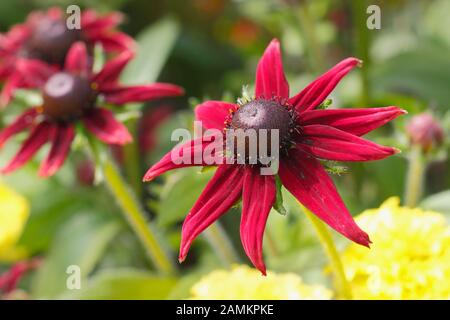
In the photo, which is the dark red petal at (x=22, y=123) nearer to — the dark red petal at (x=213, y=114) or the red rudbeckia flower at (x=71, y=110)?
the red rudbeckia flower at (x=71, y=110)

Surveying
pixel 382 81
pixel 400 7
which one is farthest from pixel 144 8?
pixel 382 81

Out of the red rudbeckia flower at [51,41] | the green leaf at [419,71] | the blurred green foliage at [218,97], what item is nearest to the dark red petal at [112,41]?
the red rudbeckia flower at [51,41]

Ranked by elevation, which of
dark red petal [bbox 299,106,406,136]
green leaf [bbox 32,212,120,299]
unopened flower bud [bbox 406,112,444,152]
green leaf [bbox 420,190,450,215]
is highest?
dark red petal [bbox 299,106,406,136]

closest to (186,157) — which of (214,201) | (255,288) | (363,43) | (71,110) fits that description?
(214,201)

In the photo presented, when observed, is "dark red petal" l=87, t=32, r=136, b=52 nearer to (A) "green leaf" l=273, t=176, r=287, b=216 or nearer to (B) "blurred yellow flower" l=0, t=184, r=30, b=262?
(B) "blurred yellow flower" l=0, t=184, r=30, b=262

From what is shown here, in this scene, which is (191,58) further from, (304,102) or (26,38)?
(304,102)

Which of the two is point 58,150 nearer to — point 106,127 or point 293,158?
point 106,127

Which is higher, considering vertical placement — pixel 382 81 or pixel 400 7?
pixel 400 7

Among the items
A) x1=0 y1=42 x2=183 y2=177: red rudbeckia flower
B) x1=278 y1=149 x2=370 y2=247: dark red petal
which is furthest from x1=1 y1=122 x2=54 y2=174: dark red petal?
x1=278 y1=149 x2=370 y2=247: dark red petal
